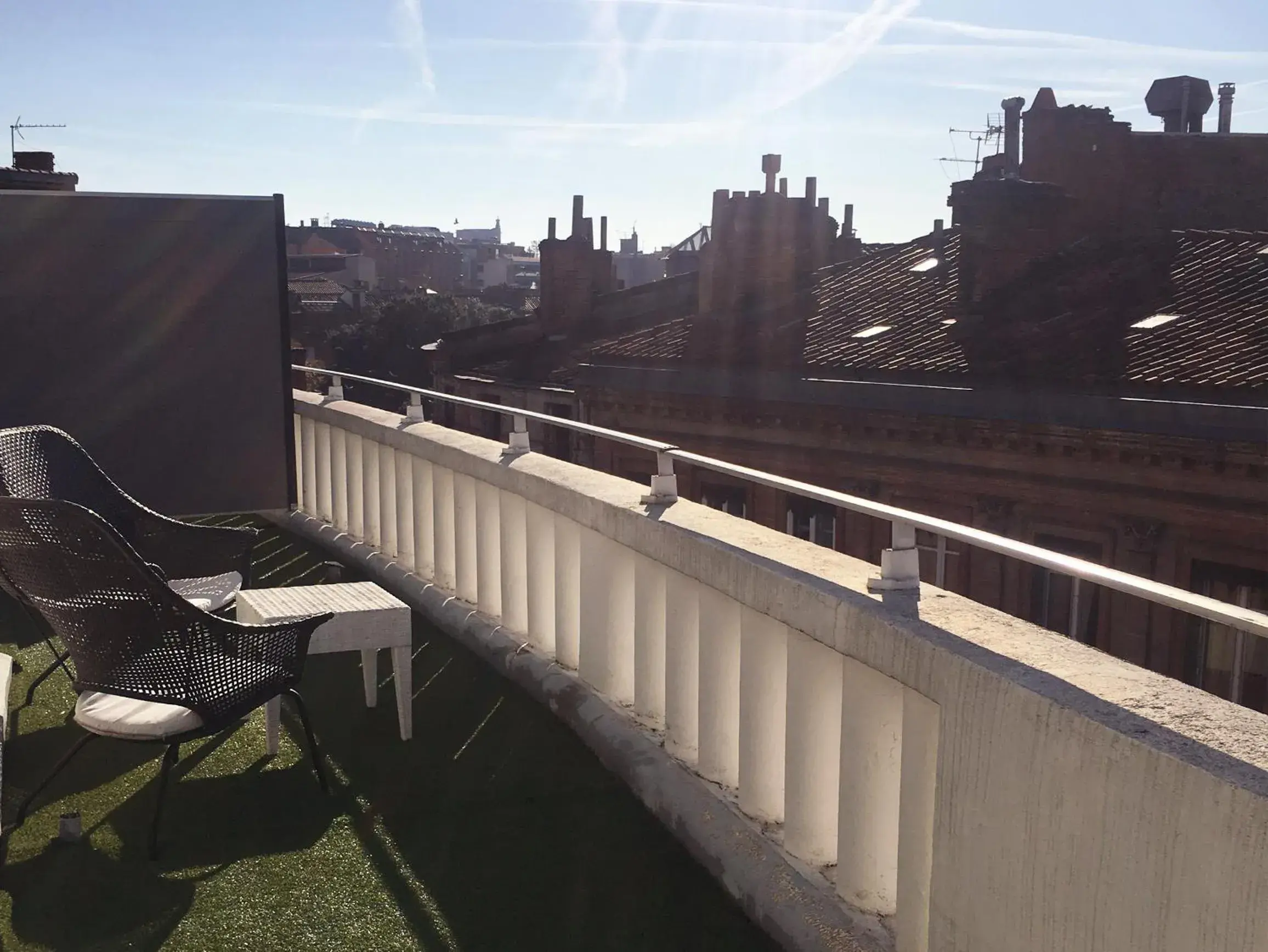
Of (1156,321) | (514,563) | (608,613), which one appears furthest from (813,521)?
(608,613)

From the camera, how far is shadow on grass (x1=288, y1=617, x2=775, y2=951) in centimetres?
325

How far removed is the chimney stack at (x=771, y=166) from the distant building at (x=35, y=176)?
19.4 m

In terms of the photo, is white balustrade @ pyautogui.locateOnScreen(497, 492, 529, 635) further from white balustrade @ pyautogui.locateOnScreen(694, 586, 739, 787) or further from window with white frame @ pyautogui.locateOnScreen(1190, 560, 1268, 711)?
window with white frame @ pyautogui.locateOnScreen(1190, 560, 1268, 711)

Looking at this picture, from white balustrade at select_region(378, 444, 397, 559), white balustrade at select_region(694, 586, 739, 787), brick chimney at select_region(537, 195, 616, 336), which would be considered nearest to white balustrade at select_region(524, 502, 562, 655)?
white balustrade at select_region(694, 586, 739, 787)

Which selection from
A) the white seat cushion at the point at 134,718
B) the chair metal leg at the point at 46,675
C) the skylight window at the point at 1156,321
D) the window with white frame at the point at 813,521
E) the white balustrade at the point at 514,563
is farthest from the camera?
the window with white frame at the point at 813,521

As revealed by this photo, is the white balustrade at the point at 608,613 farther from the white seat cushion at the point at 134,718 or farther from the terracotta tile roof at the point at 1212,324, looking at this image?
the terracotta tile roof at the point at 1212,324

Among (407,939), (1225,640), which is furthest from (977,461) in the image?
(407,939)

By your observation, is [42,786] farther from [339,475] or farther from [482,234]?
Answer: [482,234]

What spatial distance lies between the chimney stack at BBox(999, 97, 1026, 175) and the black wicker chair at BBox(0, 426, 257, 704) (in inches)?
1089

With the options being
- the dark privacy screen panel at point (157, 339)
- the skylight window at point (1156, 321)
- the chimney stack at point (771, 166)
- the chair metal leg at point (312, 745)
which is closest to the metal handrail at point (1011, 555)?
the chair metal leg at point (312, 745)

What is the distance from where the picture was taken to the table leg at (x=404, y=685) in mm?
4430

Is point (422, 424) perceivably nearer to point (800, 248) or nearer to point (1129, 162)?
point (800, 248)

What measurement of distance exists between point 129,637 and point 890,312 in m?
18.2

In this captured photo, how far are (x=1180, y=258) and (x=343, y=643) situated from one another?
17242mm
